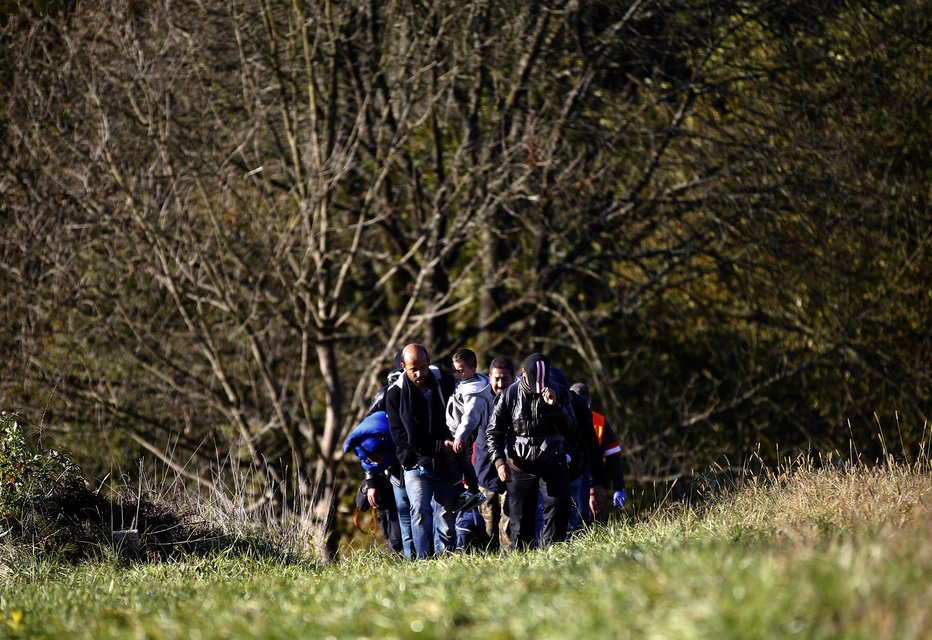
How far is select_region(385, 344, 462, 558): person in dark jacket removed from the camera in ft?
30.5

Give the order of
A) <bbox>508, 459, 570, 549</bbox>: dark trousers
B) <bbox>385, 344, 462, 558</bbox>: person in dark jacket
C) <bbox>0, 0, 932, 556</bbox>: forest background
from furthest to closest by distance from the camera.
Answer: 1. <bbox>0, 0, 932, 556</bbox>: forest background
2. <bbox>385, 344, 462, 558</bbox>: person in dark jacket
3. <bbox>508, 459, 570, 549</bbox>: dark trousers

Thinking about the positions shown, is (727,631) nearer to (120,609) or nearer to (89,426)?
(120,609)

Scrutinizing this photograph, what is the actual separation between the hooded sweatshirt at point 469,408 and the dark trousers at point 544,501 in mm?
614

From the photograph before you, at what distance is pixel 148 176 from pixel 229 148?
115 cm

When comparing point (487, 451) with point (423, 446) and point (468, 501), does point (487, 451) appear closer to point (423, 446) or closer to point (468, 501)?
point (423, 446)

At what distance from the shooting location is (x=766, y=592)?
3.86 meters

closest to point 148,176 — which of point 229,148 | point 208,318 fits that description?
point 229,148

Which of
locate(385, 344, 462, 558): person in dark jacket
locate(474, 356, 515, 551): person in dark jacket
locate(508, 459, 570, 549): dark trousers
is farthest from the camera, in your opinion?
locate(474, 356, 515, 551): person in dark jacket

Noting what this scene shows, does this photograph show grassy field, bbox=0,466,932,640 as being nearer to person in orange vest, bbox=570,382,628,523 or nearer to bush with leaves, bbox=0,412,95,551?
bush with leaves, bbox=0,412,95,551

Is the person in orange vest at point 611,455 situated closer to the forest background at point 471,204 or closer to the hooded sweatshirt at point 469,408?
the hooded sweatshirt at point 469,408

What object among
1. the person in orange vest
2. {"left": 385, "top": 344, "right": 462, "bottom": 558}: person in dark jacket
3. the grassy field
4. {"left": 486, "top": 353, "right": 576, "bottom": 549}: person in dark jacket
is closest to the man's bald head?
{"left": 385, "top": 344, "right": 462, "bottom": 558}: person in dark jacket

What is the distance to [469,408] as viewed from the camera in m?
9.57

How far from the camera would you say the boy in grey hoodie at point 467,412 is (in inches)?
374

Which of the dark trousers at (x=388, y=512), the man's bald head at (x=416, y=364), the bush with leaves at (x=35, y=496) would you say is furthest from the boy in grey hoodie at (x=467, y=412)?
the bush with leaves at (x=35, y=496)
